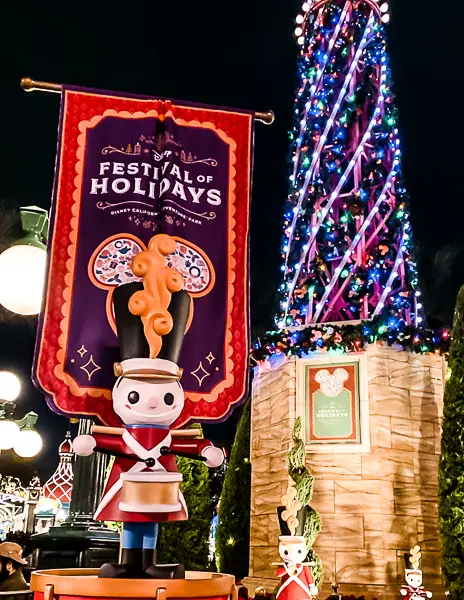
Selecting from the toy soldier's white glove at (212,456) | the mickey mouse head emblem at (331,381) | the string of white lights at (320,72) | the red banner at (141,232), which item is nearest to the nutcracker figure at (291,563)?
the red banner at (141,232)

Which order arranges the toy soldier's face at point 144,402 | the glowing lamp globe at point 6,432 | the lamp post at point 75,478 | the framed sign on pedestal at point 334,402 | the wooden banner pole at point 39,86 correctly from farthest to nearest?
the framed sign on pedestal at point 334,402 < the glowing lamp globe at point 6,432 < the wooden banner pole at point 39,86 < the toy soldier's face at point 144,402 < the lamp post at point 75,478

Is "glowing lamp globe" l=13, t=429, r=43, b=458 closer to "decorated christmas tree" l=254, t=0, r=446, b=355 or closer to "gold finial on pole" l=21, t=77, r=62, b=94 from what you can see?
"decorated christmas tree" l=254, t=0, r=446, b=355

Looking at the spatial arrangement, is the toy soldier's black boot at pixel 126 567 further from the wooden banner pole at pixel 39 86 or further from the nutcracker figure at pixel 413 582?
the nutcracker figure at pixel 413 582

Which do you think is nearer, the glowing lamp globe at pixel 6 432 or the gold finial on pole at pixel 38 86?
the gold finial on pole at pixel 38 86

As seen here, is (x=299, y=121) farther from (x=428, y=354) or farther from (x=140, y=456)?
(x=140, y=456)

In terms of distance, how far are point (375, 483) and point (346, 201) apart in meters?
4.77

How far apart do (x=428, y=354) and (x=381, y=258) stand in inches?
70.0

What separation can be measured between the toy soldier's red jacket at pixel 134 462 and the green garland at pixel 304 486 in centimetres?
554

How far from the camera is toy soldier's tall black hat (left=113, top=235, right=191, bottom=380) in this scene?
441cm

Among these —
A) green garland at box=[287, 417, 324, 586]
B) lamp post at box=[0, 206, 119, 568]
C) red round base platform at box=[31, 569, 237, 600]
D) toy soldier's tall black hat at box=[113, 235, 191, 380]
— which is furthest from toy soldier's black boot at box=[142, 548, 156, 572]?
green garland at box=[287, 417, 324, 586]

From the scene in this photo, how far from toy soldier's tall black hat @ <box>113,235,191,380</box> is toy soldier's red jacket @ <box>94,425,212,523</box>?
0.38 metres

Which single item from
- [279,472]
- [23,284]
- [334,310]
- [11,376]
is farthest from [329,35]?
[23,284]

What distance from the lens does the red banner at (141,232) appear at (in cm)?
471

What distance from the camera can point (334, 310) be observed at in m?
11.4
